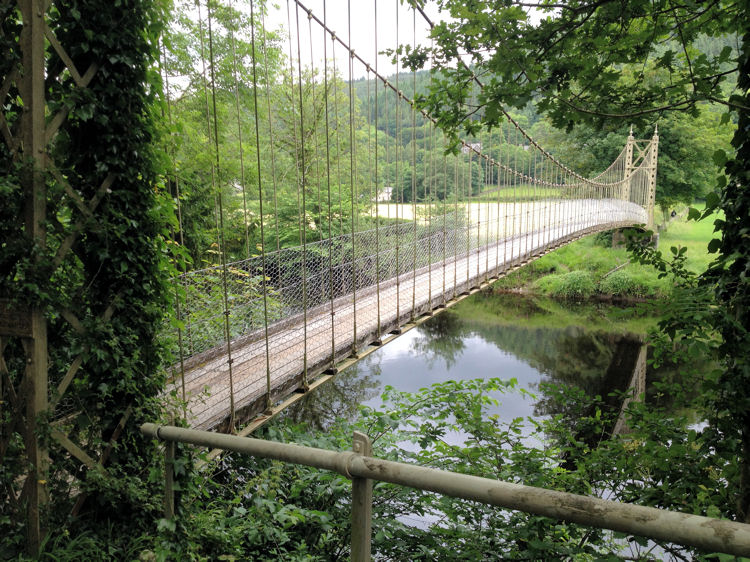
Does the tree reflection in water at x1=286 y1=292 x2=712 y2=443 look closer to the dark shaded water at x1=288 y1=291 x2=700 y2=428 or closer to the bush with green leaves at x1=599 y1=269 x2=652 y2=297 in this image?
the dark shaded water at x1=288 y1=291 x2=700 y2=428

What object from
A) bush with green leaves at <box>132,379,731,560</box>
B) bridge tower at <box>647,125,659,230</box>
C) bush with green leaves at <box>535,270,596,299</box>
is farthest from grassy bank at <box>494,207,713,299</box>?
bush with green leaves at <box>132,379,731,560</box>

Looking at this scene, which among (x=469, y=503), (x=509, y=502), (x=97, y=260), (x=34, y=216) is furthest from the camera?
(x=469, y=503)

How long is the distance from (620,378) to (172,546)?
26.2 feet

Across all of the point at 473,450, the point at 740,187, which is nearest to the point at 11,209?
the point at 740,187

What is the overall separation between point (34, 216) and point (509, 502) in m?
1.08

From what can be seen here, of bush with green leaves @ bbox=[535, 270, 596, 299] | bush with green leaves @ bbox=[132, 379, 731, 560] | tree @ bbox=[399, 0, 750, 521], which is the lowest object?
bush with green leaves @ bbox=[535, 270, 596, 299]

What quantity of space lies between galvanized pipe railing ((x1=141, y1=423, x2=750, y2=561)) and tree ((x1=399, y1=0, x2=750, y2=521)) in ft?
1.86

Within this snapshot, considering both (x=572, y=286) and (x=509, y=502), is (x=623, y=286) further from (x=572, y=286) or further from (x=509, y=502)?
(x=509, y=502)

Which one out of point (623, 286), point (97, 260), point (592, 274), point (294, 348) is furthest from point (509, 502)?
point (592, 274)

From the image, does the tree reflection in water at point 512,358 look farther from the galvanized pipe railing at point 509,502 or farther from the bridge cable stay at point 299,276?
the galvanized pipe railing at point 509,502

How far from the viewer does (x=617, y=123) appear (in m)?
1.62

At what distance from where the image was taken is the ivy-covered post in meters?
1.07

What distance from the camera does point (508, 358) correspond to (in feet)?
28.6

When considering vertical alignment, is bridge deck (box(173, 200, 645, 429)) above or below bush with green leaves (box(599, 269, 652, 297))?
above
